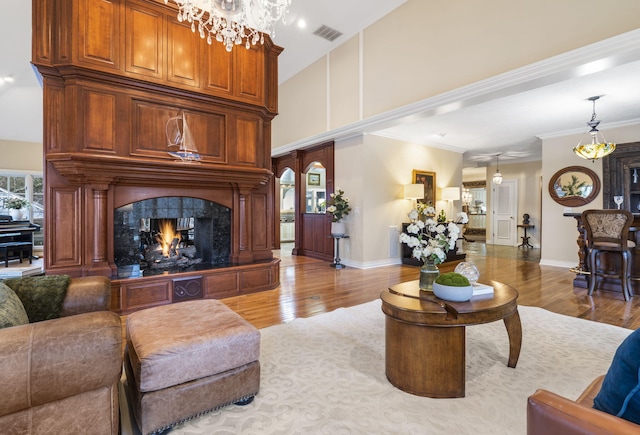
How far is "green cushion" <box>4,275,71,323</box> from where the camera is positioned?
1827mm

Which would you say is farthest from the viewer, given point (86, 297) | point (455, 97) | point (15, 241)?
point (15, 241)

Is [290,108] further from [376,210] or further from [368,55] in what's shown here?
[376,210]

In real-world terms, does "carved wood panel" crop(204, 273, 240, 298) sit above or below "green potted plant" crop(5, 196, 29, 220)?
below

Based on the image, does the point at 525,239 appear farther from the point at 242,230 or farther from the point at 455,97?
the point at 242,230

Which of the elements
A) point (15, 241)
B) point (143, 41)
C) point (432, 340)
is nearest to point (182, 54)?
point (143, 41)

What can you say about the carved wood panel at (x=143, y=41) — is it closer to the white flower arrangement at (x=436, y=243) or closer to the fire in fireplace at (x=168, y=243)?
the fire in fireplace at (x=168, y=243)

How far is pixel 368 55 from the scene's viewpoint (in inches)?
211

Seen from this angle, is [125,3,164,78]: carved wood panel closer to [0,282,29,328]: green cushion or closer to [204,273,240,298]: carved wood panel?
[204,273,240,298]: carved wood panel

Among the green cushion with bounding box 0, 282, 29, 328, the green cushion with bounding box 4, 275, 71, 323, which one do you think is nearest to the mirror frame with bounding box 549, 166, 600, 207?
the green cushion with bounding box 4, 275, 71, 323

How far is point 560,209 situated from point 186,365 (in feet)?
25.8

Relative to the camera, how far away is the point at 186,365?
1660 mm

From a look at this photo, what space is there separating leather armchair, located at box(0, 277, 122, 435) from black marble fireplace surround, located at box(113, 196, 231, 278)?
2.47 meters

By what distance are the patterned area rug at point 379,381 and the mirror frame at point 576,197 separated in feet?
14.4

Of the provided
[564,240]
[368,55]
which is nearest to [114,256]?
[368,55]
